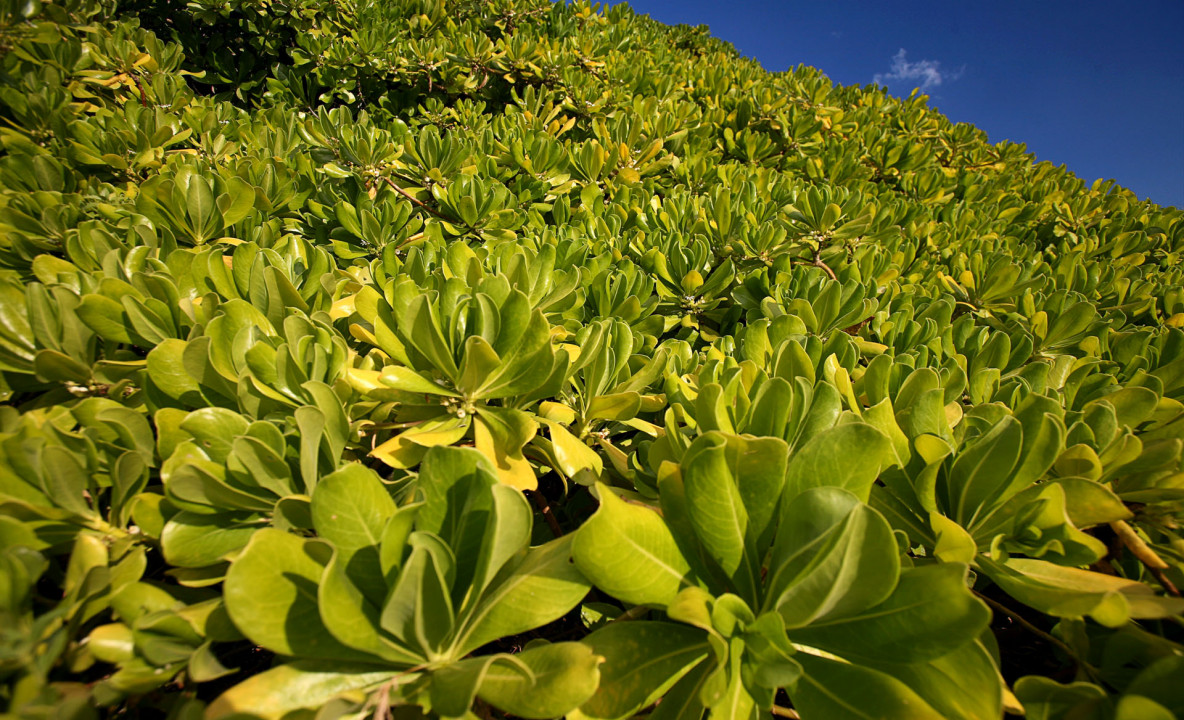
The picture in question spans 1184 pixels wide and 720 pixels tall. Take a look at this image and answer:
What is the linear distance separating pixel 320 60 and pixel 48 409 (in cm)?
370

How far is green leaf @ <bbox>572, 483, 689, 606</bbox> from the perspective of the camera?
28.0 inches

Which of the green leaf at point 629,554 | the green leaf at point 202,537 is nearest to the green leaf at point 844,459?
the green leaf at point 629,554

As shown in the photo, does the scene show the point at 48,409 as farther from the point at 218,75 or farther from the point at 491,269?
the point at 218,75

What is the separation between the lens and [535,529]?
1.29m

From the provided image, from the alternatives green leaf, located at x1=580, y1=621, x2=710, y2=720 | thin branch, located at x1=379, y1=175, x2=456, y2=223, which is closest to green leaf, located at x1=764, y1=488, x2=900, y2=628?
green leaf, located at x1=580, y1=621, x2=710, y2=720

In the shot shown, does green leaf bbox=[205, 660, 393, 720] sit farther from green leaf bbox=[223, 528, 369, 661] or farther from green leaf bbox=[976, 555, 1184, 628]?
green leaf bbox=[976, 555, 1184, 628]

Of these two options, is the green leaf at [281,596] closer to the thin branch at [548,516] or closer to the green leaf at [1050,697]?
the thin branch at [548,516]

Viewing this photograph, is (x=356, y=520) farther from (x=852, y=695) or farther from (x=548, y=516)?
(x=852, y=695)

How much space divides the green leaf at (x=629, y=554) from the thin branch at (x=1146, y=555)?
2.76 feet

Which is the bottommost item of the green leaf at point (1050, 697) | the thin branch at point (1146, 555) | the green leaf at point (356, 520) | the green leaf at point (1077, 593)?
the green leaf at point (356, 520)

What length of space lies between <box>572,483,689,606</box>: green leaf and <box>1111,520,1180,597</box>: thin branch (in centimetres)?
84

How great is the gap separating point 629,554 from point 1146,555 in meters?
0.96

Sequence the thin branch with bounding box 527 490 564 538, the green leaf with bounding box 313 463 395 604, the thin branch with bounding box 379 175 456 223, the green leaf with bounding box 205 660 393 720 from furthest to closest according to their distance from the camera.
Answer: the thin branch with bounding box 379 175 456 223 < the thin branch with bounding box 527 490 564 538 < the green leaf with bounding box 313 463 395 604 < the green leaf with bounding box 205 660 393 720

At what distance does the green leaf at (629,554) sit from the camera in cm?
71
